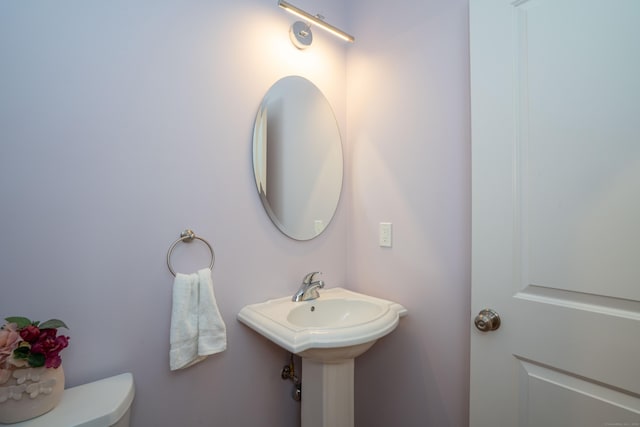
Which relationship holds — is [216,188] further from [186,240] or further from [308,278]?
[308,278]

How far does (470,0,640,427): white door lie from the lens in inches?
27.8

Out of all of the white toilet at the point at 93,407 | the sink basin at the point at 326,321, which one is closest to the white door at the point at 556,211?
the sink basin at the point at 326,321

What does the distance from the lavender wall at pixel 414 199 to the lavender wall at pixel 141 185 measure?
0.42 meters

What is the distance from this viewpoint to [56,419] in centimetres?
73

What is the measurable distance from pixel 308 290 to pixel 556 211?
3.10 ft

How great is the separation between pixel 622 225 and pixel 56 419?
1.50 metres

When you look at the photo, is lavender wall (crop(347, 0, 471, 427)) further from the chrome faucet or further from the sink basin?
the chrome faucet

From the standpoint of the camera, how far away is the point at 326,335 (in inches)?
36.4

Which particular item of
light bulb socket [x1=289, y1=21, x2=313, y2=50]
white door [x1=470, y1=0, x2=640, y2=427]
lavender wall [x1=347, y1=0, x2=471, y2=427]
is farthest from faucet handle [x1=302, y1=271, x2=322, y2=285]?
light bulb socket [x1=289, y1=21, x2=313, y2=50]

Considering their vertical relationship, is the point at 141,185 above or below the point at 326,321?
above

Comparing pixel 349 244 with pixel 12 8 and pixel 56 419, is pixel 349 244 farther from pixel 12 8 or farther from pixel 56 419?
pixel 12 8

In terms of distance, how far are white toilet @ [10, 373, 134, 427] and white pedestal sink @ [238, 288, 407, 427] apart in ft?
1.38

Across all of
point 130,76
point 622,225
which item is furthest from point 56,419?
point 622,225

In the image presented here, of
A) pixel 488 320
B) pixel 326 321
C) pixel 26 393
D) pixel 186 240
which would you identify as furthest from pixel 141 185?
pixel 488 320
